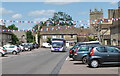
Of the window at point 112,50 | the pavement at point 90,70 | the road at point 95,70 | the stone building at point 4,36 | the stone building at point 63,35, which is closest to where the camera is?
the road at point 95,70

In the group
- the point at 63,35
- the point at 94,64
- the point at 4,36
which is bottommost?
the point at 94,64

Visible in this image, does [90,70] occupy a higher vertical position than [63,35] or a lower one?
lower

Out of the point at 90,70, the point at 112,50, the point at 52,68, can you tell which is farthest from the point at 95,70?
the point at 52,68

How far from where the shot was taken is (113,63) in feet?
54.0

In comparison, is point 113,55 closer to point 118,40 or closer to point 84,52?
point 84,52

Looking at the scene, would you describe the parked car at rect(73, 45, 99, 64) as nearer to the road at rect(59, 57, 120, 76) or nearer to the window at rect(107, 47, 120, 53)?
the road at rect(59, 57, 120, 76)

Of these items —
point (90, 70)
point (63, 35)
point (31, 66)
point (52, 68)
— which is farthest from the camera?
point (63, 35)

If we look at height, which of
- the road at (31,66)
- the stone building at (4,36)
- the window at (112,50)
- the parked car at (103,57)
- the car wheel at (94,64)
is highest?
the stone building at (4,36)

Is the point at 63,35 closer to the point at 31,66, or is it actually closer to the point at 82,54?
the point at 82,54

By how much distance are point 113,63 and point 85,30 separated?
292 feet

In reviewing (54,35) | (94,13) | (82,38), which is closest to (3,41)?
(54,35)

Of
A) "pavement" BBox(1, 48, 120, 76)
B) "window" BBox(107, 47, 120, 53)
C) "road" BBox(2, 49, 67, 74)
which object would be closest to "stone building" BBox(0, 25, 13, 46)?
"road" BBox(2, 49, 67, 74)

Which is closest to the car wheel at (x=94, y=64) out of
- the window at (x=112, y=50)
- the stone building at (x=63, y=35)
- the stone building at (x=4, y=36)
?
the window at (x=112, y=50)

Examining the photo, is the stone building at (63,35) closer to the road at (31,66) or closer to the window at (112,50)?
the road at (31,66)
